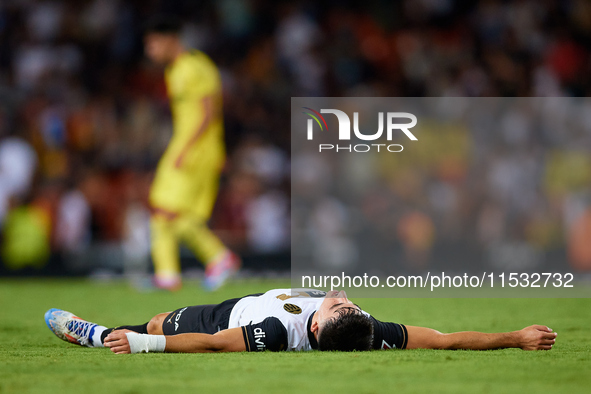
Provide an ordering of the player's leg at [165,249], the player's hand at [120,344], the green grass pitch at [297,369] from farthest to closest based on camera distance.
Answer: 1. the player's leg at [165,249]
2. the player's hand at [120,344]
3. the green grass pitch at [297,369]

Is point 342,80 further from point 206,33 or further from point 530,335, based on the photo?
point 530,335

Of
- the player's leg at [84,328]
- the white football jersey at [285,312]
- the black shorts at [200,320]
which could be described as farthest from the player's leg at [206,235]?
the white football jersey at [285,312]

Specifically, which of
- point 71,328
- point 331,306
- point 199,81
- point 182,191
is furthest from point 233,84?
point 331,306

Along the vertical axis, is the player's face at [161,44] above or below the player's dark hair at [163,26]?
below

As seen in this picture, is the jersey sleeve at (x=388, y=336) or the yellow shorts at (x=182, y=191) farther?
the yellow shorts at (x=182, y=191)

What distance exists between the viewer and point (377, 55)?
16.2 metres

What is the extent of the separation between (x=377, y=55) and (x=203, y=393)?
13337mm

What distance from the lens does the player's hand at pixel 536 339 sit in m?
4.89

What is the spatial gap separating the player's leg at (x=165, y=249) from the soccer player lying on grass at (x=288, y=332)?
4.61 m

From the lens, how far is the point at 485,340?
Answer: 16.1 ft

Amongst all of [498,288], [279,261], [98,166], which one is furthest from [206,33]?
[498,288]

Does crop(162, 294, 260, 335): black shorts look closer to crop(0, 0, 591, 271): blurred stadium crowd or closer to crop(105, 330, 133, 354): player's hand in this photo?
crop(105, 330, 133, 354): player's hand

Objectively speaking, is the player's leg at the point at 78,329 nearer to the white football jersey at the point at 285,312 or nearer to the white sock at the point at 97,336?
the white sock at the point at 97,336

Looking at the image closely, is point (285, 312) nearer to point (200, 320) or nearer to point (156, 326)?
point (200, 320)
